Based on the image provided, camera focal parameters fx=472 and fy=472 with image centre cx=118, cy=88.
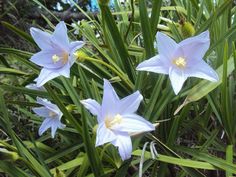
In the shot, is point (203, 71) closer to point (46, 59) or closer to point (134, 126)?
point (134, 126)

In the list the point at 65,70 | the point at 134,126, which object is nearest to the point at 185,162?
the point at 134,126

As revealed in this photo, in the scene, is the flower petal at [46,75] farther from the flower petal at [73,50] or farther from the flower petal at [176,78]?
the flower petal at [176,78]

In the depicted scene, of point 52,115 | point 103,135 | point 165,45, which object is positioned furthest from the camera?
point 52,115

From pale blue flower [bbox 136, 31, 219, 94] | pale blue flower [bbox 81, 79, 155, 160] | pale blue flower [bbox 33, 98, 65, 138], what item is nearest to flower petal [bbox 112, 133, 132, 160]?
pale blue flower [bbox 81, 79, 155, 160]

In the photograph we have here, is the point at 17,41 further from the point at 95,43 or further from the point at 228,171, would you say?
the point at 228,171

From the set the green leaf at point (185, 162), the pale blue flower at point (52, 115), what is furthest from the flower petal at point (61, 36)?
the green leaf at point (185, 162)

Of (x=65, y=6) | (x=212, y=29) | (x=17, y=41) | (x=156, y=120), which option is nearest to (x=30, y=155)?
(x=156, y=120)
